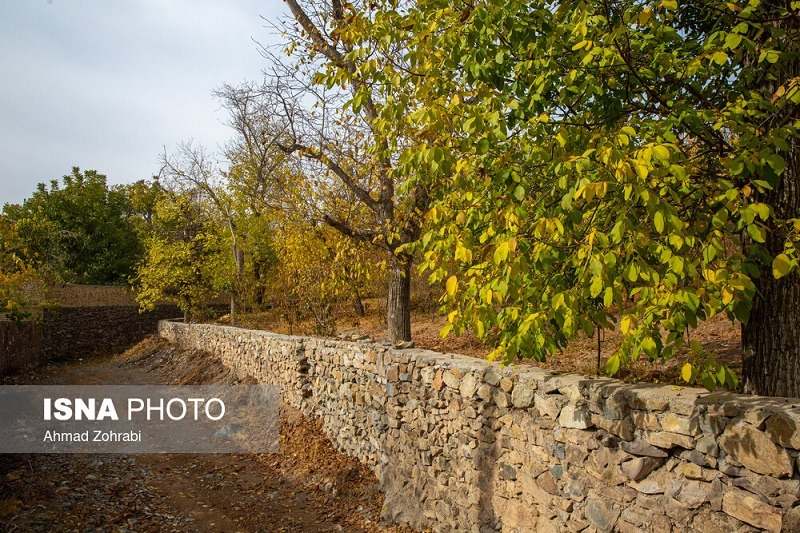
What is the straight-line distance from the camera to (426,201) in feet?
28.6

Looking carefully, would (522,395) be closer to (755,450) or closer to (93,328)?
(755,450)

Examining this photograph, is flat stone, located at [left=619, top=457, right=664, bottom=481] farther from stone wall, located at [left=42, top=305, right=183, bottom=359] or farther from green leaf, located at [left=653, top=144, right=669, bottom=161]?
stone wall, located at [left=42, top=305, right=183, bottom=359]

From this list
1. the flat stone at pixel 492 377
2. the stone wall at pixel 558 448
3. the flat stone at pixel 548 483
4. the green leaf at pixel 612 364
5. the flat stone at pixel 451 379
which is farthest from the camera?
the flat stone at pixel 451 379

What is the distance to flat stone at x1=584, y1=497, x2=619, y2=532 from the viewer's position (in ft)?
12.0

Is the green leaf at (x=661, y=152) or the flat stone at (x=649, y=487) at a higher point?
the green leaf at (x=661, y=152)

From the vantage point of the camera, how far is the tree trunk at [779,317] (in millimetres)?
3971

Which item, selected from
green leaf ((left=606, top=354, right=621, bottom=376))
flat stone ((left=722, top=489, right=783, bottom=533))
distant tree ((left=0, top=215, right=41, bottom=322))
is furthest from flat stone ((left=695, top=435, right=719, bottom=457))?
distant tree ((left=0, top=215, right=41, bottom=322))

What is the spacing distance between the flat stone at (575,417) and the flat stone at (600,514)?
20.9 inches

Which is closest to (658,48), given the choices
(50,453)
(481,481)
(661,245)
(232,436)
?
(661,245)

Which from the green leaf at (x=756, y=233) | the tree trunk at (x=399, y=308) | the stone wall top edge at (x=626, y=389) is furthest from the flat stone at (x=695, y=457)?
the tree trunk at (x=399, y=308)

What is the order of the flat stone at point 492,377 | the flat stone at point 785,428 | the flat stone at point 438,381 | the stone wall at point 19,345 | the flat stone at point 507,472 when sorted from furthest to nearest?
the stone wall at point 19,345 < the flat stone at point 438,381 < the flat stone at point 492,377 < the flat stone at point 507,472 < the flat stone at point 785,428

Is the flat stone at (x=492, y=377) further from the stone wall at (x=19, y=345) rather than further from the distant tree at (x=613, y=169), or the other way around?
the stone wall at (x=19, y=345)

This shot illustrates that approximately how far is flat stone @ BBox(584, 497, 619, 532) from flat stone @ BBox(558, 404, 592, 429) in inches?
20.9

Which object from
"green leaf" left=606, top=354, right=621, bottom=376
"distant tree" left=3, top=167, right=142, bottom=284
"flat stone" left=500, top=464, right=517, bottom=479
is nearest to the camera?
"green leaf" left=606, top=354, right=621, bottom=376
